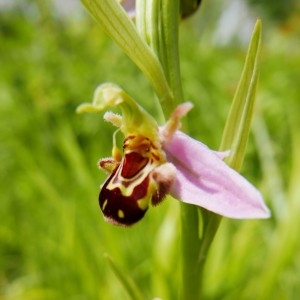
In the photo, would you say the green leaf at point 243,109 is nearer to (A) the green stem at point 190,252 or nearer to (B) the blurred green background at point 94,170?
(A) the green stem at point 190,252

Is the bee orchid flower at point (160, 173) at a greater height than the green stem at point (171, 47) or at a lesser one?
lesser

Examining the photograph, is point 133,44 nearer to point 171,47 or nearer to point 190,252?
point 171,47

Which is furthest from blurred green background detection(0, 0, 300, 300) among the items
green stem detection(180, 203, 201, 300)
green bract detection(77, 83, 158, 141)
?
green bract detection(77, 83, 158, 141)

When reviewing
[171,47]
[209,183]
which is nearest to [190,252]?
[209,183]

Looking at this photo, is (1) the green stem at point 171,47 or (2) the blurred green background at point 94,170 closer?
(1) the green stem at point 171,47

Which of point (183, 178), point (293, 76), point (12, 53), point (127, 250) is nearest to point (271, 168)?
point (127, 250)

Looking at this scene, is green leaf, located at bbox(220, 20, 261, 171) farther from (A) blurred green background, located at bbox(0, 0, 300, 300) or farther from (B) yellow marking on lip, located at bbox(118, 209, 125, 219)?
(A) blurred green background, located at bbox(0, 0, 300, 300)

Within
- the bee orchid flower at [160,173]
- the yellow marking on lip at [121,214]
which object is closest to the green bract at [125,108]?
the bee orchid flower at [160,173]
